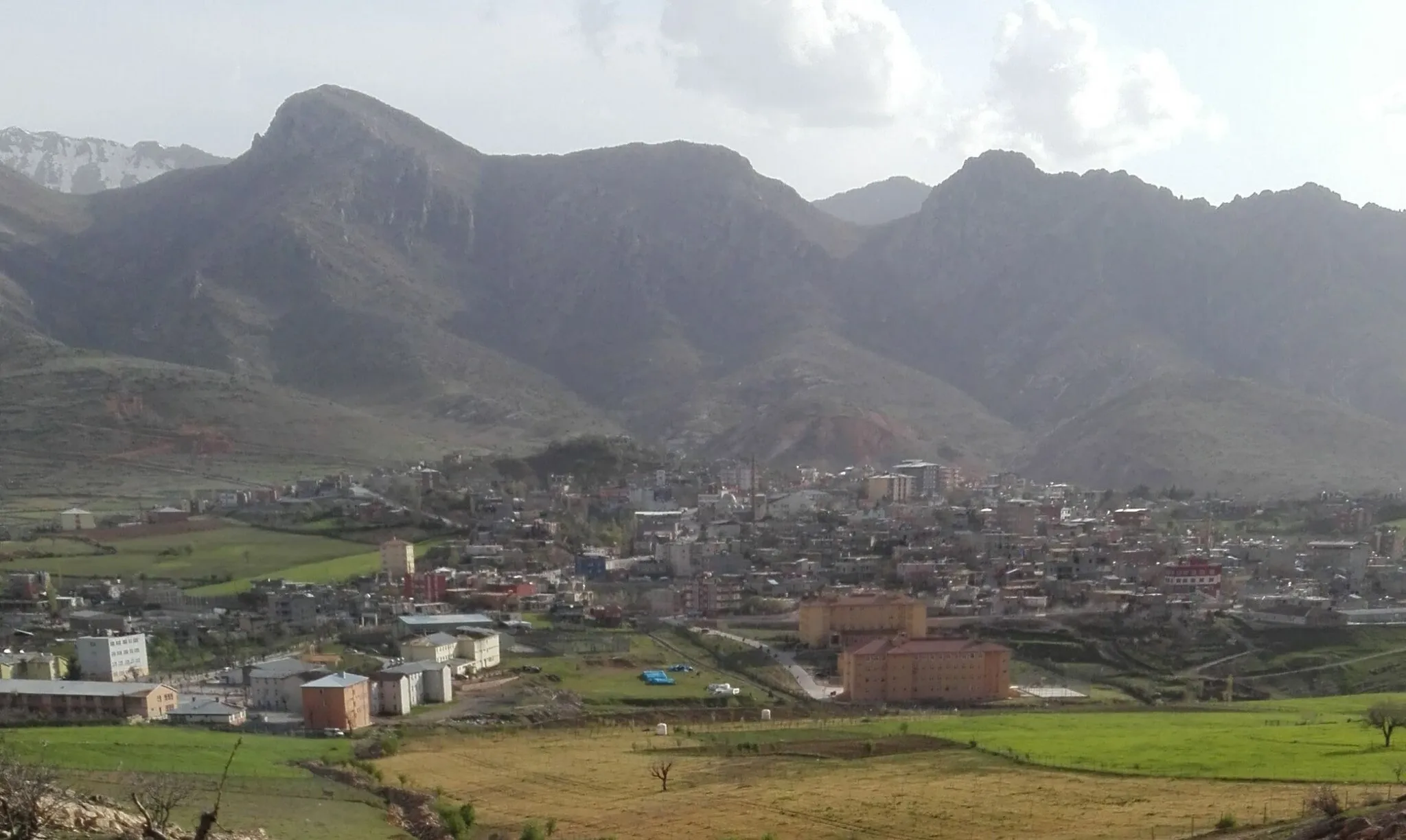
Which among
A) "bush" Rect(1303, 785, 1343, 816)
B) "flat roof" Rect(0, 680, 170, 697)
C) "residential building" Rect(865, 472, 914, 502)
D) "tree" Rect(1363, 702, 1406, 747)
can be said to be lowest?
"tree" Rect(1363, 702, 1406, 747)

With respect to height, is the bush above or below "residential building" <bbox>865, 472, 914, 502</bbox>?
below

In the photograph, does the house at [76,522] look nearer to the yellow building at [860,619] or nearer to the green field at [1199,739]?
the yellow building at [860,619]

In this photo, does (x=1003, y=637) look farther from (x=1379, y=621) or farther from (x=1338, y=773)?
(x=1338, y=773)

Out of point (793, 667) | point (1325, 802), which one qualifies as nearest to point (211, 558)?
point (793, 667)

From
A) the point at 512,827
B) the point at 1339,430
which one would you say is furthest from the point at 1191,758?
the point at 1339,430

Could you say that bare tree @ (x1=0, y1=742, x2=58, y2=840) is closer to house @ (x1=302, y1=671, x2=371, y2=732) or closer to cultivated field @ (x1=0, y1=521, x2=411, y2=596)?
house @ (x1=302, y1=671, x2=371, y2=732)

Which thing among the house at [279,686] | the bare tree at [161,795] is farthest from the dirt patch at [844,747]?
the bare tree at [161,795]

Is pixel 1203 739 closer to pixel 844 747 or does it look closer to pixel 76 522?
pixel 844 747

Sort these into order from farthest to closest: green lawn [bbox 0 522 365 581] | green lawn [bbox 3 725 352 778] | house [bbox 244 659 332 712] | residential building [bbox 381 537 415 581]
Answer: residential building [bbox 381 537 415 581]
green lawn [bbox 0 522 365 581]
house [bbox 244 659 332 712]
green lawn [bbox 3 725 352 778]

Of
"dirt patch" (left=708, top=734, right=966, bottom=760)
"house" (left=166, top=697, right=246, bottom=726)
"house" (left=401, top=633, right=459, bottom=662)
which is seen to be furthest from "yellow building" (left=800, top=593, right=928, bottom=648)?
Result: "house" (left=166, top=697, right=246, bottom=726)
